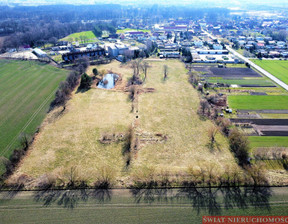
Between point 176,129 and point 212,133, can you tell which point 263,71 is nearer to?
point 212,133

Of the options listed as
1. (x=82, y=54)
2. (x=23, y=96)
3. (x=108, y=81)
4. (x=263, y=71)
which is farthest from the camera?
(x=82, y=54)

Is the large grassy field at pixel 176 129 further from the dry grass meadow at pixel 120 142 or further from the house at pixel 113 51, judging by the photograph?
the house at pixel 113 51

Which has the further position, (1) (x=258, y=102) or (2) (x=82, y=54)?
(2) (x=82, y=54)

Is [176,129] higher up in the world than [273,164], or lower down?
higher up

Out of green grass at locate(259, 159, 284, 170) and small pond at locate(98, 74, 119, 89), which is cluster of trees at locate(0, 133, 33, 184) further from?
green grass at locate(259, 159, 284, 170)

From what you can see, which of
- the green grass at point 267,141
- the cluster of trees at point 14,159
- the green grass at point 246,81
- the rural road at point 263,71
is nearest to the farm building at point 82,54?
the cluster of trees at point 14,159

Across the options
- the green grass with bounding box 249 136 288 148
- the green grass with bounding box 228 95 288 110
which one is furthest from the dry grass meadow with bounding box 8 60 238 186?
the green grass with bounding box 228 95 288 110

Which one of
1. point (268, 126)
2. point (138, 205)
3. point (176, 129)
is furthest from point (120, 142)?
point (268, 126)
